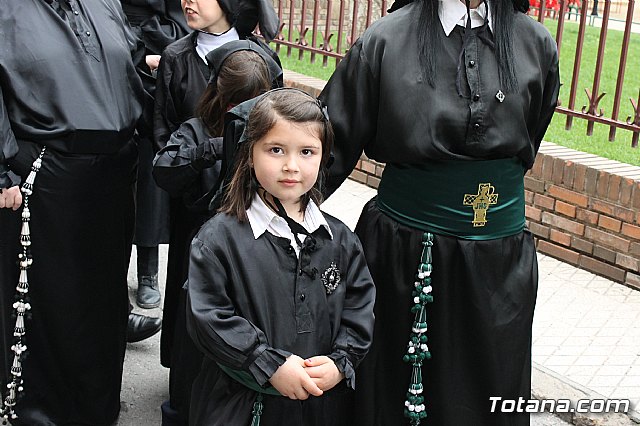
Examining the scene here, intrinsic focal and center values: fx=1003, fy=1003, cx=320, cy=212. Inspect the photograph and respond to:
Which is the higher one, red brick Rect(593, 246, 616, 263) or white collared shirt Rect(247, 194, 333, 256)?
white collared shirt Rect(247, 194, 333, 256)

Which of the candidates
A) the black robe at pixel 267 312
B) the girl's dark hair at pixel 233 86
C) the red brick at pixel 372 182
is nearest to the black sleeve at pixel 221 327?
the black robe at pixel 267 312

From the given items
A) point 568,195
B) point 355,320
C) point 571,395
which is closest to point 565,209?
point 568,195

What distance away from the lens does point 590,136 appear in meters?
6.43

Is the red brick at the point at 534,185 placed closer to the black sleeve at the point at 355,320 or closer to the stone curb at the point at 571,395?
the stone curb at the point at 571,395

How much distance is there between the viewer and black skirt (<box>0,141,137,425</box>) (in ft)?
12.3

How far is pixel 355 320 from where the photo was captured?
9.63 feet

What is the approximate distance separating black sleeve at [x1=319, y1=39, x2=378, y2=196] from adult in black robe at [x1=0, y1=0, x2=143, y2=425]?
0.94 meters

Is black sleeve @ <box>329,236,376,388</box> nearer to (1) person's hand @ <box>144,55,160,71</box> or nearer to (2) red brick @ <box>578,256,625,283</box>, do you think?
(1) person's hand @ <box>144,55,160,71</box>

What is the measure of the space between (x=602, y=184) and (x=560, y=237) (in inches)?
18.1

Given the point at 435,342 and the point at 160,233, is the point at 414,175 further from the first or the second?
the point at 160,233

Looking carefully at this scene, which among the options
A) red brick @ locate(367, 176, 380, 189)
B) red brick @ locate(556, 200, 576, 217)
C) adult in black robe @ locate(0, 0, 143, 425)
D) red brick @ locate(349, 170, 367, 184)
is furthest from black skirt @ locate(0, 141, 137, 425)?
red brick @ locate(349, 170, 367, 184)

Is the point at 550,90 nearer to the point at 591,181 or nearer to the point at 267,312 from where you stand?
the point at 267,312

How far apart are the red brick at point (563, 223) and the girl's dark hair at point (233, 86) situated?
2.87 meters

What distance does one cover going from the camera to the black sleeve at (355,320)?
287 cm
